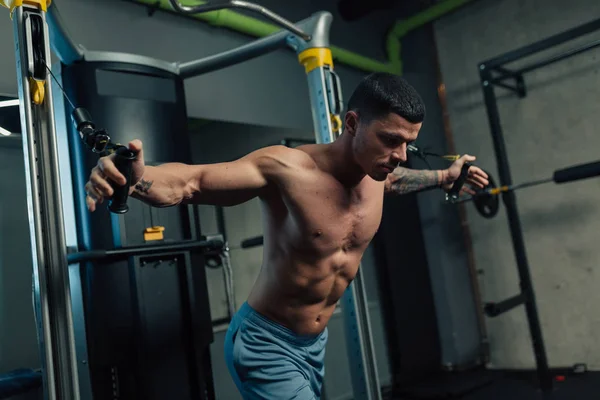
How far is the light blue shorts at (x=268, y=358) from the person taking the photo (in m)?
1.45

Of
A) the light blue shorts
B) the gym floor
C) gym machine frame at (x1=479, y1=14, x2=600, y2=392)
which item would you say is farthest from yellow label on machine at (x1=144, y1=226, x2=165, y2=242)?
the gym floor

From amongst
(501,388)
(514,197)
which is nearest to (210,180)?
(514,197)

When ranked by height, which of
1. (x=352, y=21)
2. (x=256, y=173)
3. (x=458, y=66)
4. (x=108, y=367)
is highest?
(x=352, y=21)

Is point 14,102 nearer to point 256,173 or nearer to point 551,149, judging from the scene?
point 256,173

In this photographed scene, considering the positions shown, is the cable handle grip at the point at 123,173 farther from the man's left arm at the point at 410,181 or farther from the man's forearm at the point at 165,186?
the man's left arm at the point at 410,181

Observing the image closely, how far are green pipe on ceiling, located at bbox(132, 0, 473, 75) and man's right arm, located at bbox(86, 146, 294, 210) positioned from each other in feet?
5.61

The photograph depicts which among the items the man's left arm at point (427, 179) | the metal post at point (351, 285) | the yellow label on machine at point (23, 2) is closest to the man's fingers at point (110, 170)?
the yellow label on machine at point (23, 2)

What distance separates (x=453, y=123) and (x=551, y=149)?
821mm

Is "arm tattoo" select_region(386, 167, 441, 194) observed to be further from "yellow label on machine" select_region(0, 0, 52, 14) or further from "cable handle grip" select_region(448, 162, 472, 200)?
"yellow label on machine" select_region(0, 0, 52, 14)

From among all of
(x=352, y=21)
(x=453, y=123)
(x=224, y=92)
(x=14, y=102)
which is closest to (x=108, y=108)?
(x=14, y=102)

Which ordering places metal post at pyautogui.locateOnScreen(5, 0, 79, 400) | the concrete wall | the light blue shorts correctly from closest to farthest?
metal post at pyautogui.locateOnScreen(5, 0, 79, 400) < the light blue shorts < the concrete wall

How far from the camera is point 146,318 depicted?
70.7 inches

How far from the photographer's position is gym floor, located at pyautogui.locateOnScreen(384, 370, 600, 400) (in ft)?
10.0

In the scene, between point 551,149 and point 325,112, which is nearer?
A: point 325,112
